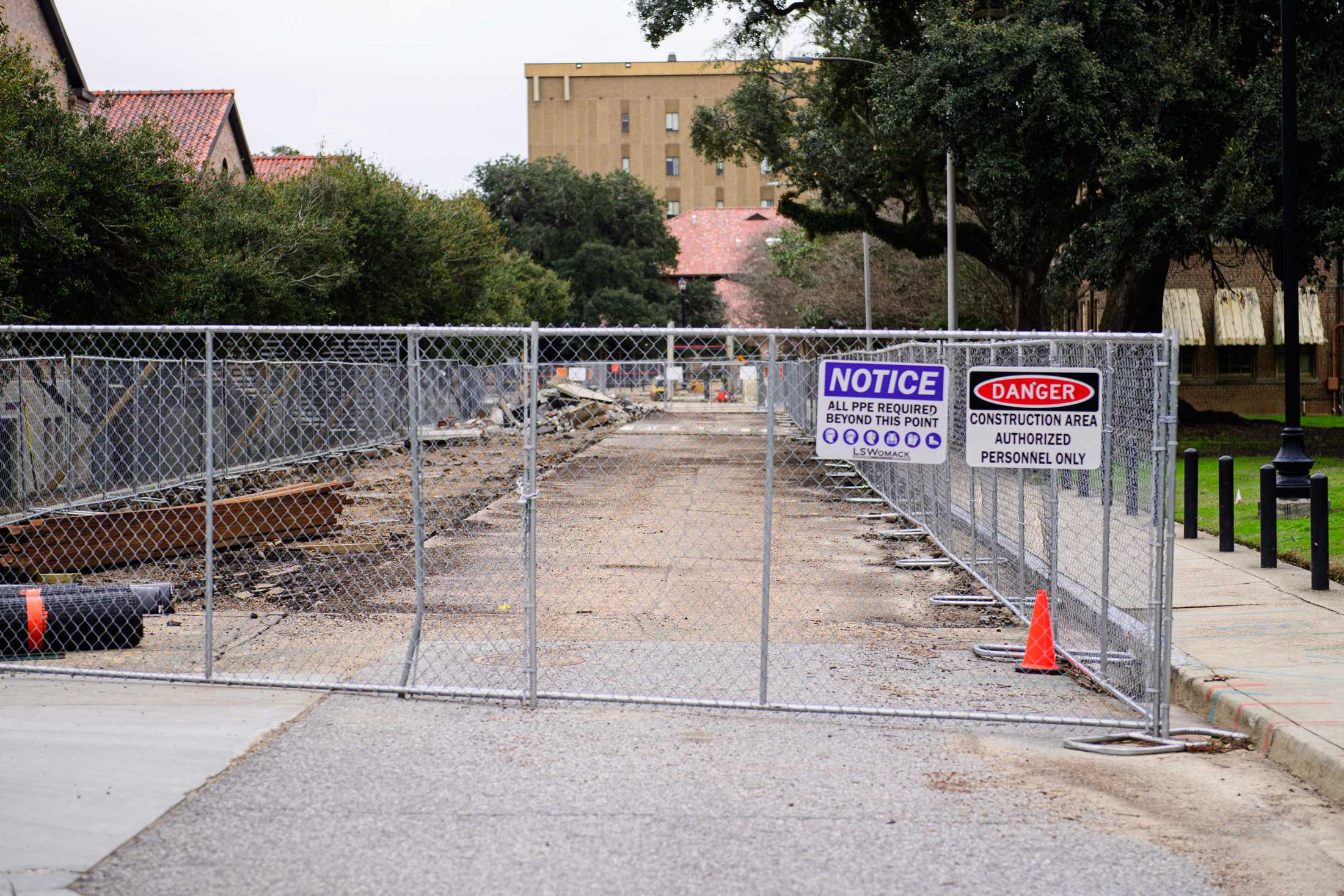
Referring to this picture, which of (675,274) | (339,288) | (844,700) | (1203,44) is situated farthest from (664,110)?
(844,700)

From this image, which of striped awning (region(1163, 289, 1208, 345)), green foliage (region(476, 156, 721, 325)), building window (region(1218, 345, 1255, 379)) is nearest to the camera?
striped awning (region(1163, 289, 1208, 345))

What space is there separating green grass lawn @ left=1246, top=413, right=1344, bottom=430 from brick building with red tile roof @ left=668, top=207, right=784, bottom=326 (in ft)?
173

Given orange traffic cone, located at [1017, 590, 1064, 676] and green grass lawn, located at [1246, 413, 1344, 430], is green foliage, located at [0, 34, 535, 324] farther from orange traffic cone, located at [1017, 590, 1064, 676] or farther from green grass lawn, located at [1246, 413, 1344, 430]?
green grass lawn, located at [1246, 413, 1344, 430]

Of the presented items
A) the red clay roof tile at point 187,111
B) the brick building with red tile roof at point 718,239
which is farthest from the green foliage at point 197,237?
the brick building with red tile roof at point 718,239

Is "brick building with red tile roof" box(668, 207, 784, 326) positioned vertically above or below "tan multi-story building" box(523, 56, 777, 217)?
below

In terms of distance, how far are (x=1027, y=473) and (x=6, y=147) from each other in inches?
581

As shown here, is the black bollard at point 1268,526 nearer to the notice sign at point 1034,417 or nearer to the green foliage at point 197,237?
the notice sign at point 1034,417

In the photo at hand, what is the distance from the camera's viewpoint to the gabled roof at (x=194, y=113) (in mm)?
43781

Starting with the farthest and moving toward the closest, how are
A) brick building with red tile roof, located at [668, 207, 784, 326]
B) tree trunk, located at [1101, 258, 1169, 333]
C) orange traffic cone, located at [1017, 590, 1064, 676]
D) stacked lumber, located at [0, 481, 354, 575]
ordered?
brick building with red tile roof, located at [668, 207, 784, 326], tree trunk, located at [1101, 258, 1169, 333], stacked lumber, located at [0, 481, 354, 575], orange traffic cone, located at [1017, 590, 1064, 676]

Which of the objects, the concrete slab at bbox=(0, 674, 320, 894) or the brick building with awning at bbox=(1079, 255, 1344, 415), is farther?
the brick building with awning at bbox=(1079, 255, 1344, 415)

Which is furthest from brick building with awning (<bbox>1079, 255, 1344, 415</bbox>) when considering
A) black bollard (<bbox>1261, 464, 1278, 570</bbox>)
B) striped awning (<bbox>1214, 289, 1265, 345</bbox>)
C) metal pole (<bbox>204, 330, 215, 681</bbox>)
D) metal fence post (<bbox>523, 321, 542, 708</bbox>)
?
metal pole (<bbox>204, 330, 215, 681</bbox>)

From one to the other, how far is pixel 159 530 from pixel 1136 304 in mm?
23980

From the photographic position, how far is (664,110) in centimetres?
11994

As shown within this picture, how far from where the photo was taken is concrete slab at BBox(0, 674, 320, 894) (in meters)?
5.34
